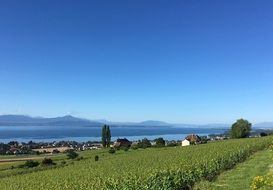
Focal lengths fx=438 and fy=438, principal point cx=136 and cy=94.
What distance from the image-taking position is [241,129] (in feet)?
424

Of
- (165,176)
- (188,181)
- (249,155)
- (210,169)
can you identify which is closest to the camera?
(165,176)

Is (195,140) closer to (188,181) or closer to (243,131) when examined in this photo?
(243,131)

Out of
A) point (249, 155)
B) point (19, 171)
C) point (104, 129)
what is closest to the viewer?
point (249, 155)

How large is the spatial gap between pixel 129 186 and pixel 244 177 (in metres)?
9.86

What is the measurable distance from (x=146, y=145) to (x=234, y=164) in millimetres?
71231

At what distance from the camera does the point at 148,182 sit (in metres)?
23.3

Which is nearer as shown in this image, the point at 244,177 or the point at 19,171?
the point at 244,177

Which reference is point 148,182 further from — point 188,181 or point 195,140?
point 195,140

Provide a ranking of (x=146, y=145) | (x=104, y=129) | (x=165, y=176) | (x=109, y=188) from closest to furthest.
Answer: (x=109, y=188)
(x=165, y=176)
(x=146, y=145)
(x=104, y=129)

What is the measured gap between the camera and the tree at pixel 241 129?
128875mm

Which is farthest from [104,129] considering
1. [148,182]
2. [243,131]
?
[148,182]

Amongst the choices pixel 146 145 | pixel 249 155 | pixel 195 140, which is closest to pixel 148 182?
pixel 249 155

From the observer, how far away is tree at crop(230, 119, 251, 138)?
129 meters

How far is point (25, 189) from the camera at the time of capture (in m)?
29.9
